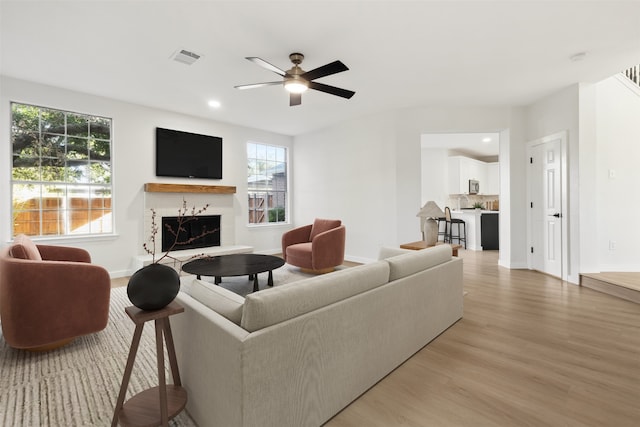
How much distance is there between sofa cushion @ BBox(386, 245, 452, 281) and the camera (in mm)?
2098

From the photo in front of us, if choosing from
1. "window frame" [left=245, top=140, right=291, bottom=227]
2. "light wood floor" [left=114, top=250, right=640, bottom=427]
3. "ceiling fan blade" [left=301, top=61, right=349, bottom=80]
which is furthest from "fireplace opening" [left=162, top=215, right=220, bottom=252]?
"light wood floor" [left=114, top=250, right=640, bottom=427]

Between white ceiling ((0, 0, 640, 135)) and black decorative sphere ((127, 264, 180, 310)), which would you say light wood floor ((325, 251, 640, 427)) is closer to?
black decorative sphere ((127, 264, 180, 310))

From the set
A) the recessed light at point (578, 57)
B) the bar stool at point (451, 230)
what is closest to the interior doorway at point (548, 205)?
the recessed light at point (578, 57)

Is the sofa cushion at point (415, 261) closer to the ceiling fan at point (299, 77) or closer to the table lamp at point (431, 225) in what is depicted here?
the table lamp at point (431, 225)

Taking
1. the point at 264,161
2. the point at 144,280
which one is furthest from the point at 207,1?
the point at 264,161

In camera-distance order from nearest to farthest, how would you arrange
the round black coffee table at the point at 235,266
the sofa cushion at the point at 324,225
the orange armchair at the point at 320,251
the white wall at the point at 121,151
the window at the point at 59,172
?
the round black coffee table at the point at 235,266 → the white wall at the point at 121,151 → the window at the point at 59,172 → the orange armchair at the point at 320,251 → the sofa cushion at the point at 324,225

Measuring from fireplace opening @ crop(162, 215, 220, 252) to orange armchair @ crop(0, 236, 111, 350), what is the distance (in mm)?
2844

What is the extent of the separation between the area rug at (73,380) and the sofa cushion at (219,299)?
0.63m

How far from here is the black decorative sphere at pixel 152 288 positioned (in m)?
1.36

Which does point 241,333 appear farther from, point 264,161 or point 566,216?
point 264,161

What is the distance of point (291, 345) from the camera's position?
4.46 ft

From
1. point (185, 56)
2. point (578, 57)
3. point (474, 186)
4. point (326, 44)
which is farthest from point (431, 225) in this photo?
point (474, 186)

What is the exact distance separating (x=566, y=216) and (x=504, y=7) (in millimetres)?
3270

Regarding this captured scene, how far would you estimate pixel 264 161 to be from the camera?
693cm
